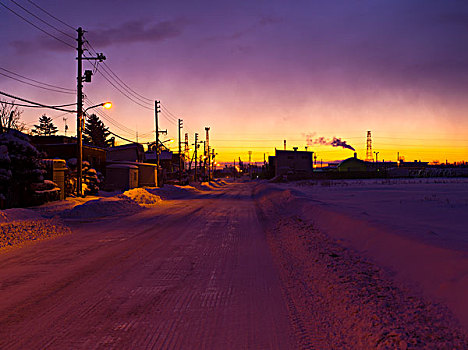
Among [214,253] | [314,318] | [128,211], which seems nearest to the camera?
[314,318]

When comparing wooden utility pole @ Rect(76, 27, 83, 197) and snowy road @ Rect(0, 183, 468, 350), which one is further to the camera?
wooden utility pole @ Rect(76, 27, 83, 197)

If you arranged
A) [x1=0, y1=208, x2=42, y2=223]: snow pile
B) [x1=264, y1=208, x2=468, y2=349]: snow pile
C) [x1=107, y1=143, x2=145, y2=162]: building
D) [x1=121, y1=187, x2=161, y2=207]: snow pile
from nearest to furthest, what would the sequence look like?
[x1=264, y1=208, x2=468, y2=349]: snow pile → [x1=0, y1=208, x2=42, y2=223]: snow pile → [x1=121, y1=187, x2=161, y2=207]: snow pile → [x1=107, y1=143, x2=145, y2=162]: building

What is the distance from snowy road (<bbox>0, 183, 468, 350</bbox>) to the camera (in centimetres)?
348

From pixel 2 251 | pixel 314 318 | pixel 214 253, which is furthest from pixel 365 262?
pixel 2 251

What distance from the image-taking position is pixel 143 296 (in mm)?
4797

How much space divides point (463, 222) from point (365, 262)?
4616 mm

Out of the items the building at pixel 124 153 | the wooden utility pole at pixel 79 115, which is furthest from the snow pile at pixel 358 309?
the building at pixel 124 153

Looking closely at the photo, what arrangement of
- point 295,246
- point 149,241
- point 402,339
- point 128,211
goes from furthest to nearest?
point 128,211 → point 149,241 → point 295,246 → point 402,339

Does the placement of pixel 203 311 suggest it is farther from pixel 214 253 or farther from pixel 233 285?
pixel 214 253

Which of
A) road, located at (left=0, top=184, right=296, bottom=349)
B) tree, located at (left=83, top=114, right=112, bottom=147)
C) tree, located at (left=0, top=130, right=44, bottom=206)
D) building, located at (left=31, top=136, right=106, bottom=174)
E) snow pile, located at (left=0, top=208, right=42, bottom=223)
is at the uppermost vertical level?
tree, located at (left=83, top=114, right=112, bottom=147)

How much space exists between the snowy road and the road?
2 cm

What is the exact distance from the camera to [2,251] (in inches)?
318

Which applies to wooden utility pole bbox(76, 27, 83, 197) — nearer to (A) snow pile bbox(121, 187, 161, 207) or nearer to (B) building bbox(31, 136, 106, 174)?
(A) snow pile bbox(121, 187, 161, 207)

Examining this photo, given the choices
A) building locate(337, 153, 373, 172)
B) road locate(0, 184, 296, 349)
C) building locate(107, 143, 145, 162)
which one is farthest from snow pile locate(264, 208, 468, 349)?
building locate(337, 153, 373, 172)
